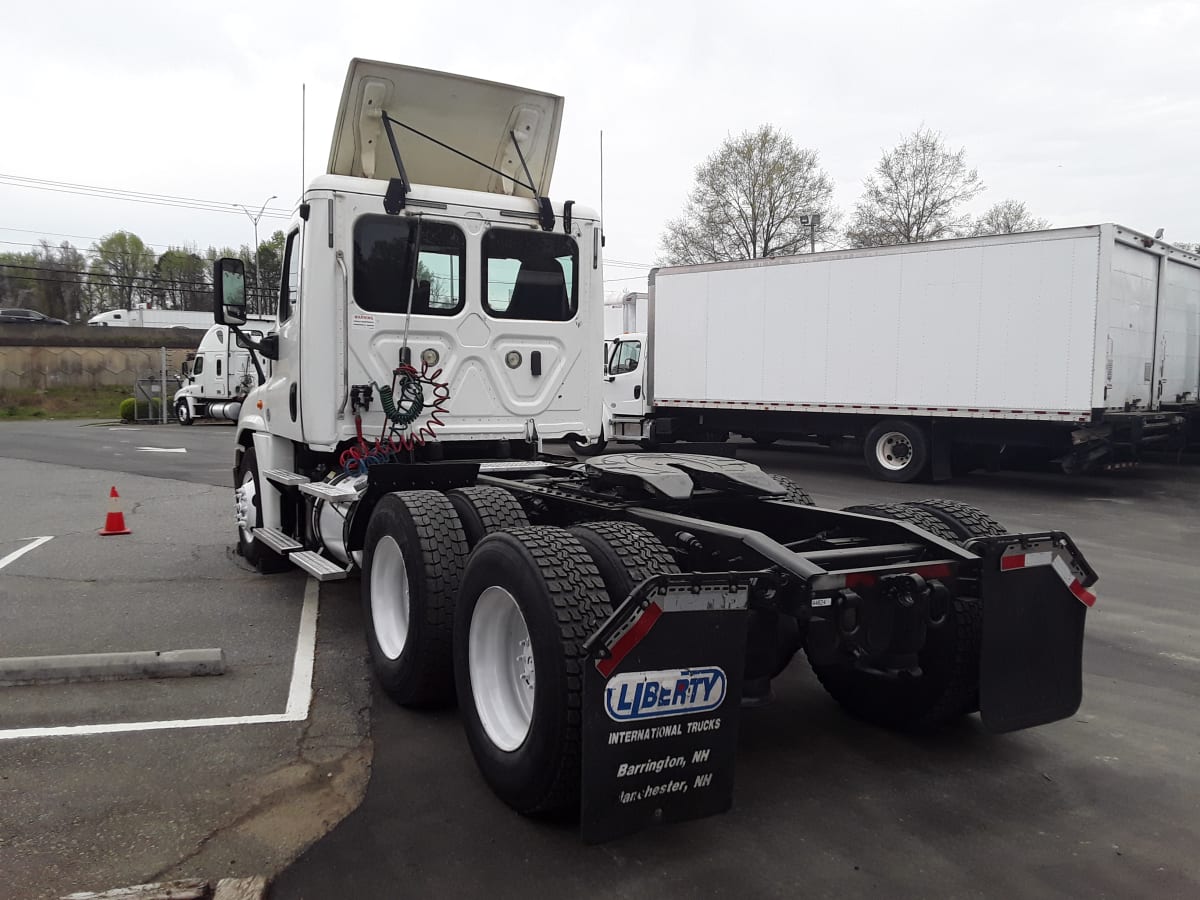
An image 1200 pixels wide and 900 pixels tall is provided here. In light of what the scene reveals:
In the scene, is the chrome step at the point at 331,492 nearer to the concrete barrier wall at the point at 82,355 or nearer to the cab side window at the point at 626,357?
the cab side window at the point at 626,357

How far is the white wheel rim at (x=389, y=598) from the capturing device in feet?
16.3

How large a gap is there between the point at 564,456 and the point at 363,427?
1533mm

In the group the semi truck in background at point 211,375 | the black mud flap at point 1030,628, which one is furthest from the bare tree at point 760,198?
the black mud flap at point 1030,628

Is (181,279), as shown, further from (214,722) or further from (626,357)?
(214,722)

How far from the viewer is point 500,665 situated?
12.7 feet

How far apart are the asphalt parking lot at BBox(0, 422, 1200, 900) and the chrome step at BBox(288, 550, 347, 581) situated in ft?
1.53

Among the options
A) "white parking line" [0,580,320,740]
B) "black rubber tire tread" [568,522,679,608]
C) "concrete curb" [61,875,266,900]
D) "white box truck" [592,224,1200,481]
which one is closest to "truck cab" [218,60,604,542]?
"white parking line" [0,580,320,740]

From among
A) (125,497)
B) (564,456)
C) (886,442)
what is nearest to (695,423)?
(886,442)

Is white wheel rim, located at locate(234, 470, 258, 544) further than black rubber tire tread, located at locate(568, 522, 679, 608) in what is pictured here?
Yes

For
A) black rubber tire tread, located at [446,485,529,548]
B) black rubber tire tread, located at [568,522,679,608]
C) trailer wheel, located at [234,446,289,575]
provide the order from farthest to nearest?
1. trailer wheel, located at [234,446,289,575]
2. black rubber tire tread, located at [446,485,529,548]
3. black rubber tire tread, located at [568,522,679,608]

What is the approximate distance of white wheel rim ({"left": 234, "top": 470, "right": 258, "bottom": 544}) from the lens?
295 inches

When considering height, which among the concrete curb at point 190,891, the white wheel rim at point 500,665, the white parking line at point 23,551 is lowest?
the white parking line at point 23,551

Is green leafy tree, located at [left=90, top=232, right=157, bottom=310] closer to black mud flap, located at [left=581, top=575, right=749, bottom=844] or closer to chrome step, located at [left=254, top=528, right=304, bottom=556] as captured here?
chrome step, located at [left=254, top=528, right=304, bottom=556]

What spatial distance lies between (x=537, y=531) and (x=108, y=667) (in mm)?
2848
